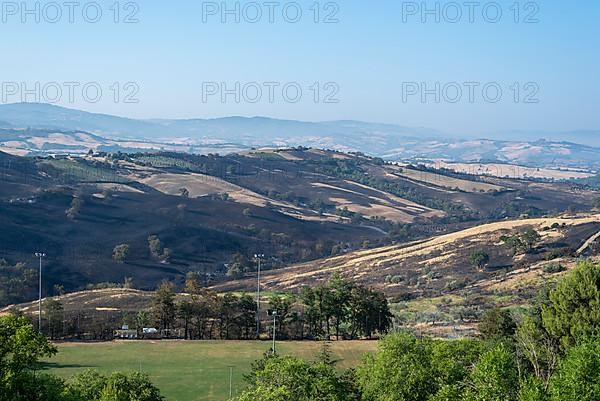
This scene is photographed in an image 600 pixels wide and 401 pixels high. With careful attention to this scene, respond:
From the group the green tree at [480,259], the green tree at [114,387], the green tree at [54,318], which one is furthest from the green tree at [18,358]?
the green tree at [480,259]

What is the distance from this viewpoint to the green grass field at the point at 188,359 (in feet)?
137

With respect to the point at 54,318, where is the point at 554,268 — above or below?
above

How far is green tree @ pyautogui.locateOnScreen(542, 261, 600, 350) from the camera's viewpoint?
117ft

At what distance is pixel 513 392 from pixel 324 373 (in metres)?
7.07

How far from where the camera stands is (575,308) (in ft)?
121

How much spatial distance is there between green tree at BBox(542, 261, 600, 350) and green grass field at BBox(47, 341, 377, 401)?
14544 millimetres

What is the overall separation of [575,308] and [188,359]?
25.7 meters

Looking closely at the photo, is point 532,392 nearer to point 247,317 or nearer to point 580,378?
point 580,378

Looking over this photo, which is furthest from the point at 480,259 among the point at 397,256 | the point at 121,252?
the point at 121,252

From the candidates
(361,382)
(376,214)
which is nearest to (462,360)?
(361,382)

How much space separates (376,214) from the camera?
17088 centimetres

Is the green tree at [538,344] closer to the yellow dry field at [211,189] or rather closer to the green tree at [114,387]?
the green tree at [114,387]

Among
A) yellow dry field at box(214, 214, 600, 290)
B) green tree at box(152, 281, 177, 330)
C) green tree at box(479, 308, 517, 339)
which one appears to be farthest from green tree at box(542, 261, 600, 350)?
yellow dry field at box(214, 214, 600, 290)

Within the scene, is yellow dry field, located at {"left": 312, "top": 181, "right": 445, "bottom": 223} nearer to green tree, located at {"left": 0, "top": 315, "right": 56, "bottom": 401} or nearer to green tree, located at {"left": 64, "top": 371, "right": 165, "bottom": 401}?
green tree, located at {"left": 64, "top": 371, "right": 165, "bottom": 401}
